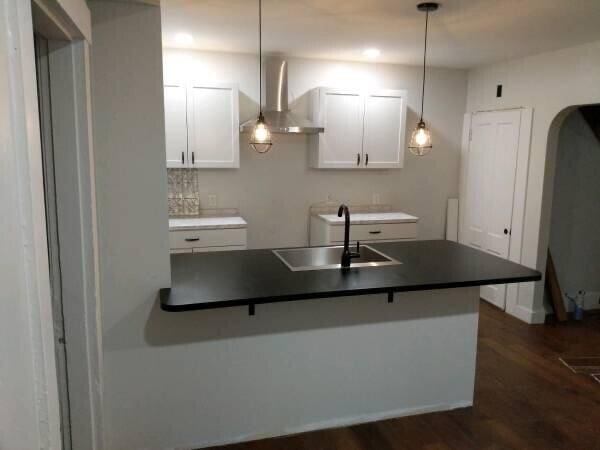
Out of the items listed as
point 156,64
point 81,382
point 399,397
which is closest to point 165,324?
point 81,382

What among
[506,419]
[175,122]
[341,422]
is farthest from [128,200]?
[506,419]

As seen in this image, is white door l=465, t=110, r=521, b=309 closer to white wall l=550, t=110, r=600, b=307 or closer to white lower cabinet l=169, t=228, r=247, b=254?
white wall l=550, t=110, r=600, b=307

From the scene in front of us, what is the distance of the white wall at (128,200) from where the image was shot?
194 centimetres

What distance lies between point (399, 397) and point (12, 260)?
7.96 feet

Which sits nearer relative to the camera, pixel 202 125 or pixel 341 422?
pixel 341 422

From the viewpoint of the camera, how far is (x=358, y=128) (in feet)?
14.2

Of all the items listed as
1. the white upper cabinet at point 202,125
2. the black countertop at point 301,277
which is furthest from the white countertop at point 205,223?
the black countertop at point 301,277

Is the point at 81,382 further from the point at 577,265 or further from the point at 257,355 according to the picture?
the point at 577,265

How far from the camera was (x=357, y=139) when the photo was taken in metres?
4.35

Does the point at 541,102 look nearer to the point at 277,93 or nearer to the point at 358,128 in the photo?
the point at 358,128

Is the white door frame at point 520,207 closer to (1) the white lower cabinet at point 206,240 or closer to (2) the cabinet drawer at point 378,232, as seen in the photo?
(2) the cabinet drawer at point 378,232

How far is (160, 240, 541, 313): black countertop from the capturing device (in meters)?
2.10

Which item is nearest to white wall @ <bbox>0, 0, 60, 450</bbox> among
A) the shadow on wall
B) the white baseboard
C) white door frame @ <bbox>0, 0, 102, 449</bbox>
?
white door frame @ <bbox>0, 0, 102, 449</bbox>

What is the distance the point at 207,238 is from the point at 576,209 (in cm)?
353
